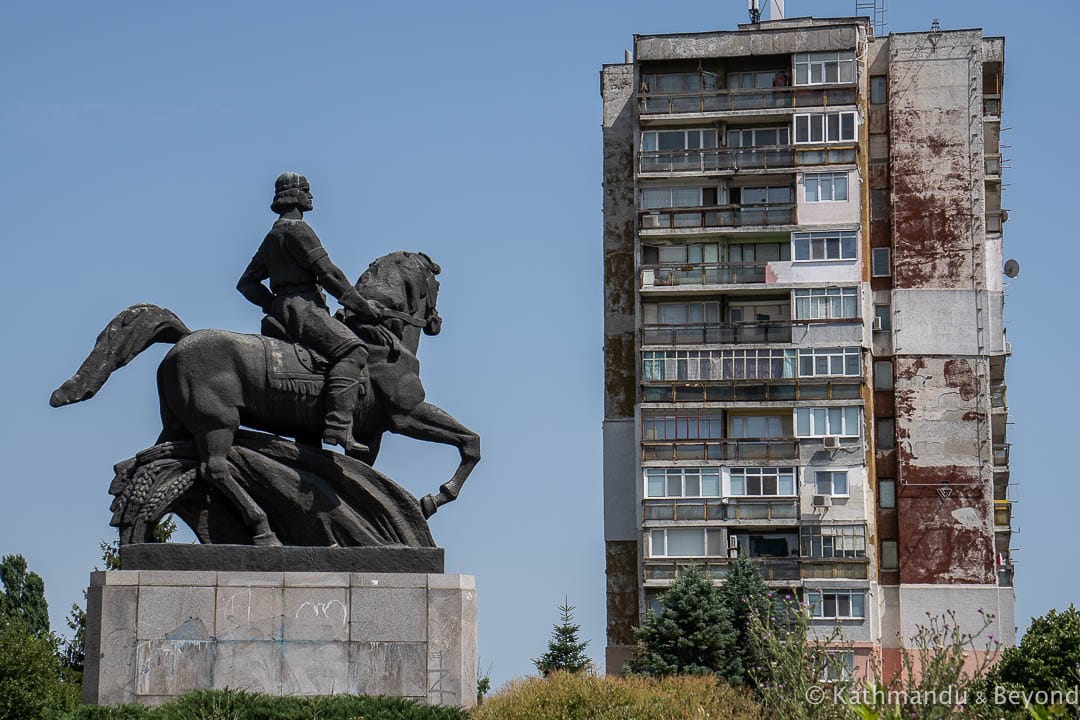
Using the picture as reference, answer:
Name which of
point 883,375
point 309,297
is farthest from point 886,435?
point 309,297

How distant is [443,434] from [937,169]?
4668cm

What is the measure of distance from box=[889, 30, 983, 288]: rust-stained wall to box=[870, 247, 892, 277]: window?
0.45 meters

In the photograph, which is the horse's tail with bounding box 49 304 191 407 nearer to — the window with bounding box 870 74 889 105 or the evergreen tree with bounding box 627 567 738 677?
the evergreen tree with bounding box 627 567 738 677

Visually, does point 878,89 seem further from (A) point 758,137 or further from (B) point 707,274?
(B) point 707,274

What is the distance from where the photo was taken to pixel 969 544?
211ft

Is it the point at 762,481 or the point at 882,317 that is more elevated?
the point at 882,317

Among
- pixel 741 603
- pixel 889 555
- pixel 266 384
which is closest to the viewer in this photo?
pixel 266 384

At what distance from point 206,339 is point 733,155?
149ft

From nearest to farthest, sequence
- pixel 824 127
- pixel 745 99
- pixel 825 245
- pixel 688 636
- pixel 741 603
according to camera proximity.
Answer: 1. pixel 688 636
2. pixel 741 603
3. pixel 825 245
4. pixel 824 127
5. pixel 745 99

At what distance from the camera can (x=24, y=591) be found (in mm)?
64312

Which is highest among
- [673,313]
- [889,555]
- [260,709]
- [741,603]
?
[673,313]

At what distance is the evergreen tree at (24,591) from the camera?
208 ft

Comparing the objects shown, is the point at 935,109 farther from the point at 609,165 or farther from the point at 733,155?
the point at 609,165

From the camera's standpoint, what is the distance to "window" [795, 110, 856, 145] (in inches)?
2537
